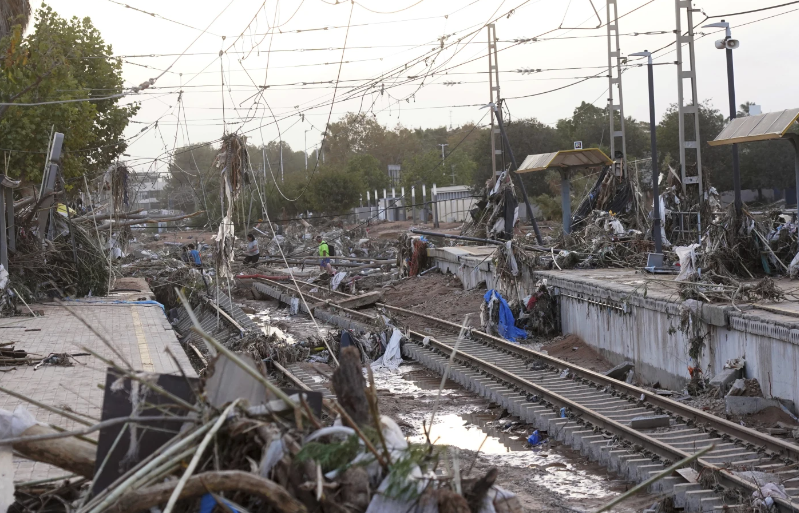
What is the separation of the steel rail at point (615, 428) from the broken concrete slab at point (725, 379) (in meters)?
2.12

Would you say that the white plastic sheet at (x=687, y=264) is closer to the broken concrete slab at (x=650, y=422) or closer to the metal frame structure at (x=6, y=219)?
the broken concrete slab at (x=650, y=422)

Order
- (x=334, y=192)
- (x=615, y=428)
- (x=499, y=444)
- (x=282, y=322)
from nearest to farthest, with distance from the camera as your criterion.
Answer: (x=615, y=428) → (x=499, y=444) → (x=282, y=322) → (x=334, y=192)

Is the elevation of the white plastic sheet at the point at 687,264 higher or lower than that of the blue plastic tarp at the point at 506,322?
higher

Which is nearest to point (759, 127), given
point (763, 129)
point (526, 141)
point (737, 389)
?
point (763, 129)

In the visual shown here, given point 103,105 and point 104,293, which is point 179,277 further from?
point 103,105

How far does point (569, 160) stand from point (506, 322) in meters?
7.99

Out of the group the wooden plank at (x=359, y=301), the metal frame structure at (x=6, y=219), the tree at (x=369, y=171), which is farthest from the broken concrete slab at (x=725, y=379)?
the tree at (x=369, y=171)

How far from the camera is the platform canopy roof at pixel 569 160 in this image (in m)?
25.7

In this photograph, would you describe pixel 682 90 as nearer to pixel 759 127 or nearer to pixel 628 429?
pixel 759 127

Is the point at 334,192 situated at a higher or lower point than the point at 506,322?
higher

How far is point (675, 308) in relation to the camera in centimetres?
1395

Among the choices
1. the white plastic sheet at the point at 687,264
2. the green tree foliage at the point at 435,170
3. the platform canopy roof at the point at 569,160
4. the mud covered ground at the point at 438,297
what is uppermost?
the green tree foliage at the point at 435,170

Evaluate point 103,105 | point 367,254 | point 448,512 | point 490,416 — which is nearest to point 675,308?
point 490,416

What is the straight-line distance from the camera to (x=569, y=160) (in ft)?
84.8
